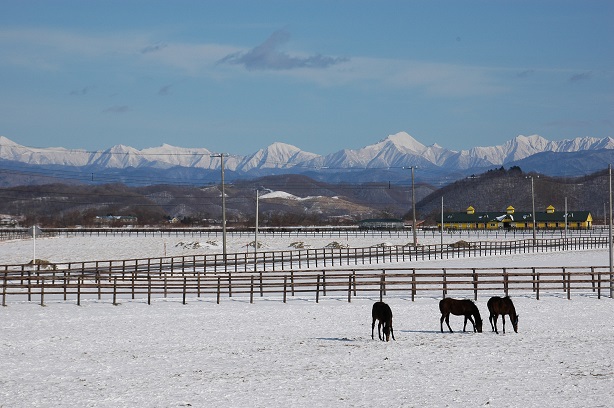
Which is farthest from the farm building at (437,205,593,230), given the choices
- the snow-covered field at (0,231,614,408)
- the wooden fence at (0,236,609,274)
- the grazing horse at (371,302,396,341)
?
the grazing horse at (371,302,396,341)

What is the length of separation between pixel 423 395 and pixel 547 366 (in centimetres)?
503

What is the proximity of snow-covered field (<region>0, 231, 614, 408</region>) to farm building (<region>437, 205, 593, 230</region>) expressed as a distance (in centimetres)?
12939

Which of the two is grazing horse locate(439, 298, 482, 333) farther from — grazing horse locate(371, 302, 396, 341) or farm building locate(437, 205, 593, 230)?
farm building locate(437, 205, 593, 230)

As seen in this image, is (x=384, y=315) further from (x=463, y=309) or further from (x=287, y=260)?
(x=287, y=260)

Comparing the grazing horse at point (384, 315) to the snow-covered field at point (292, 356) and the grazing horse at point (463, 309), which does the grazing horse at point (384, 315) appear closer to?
the snow-covered field at point (292, 356)

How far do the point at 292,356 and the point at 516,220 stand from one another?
157480mm

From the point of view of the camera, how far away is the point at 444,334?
Answer: 29.2 metres

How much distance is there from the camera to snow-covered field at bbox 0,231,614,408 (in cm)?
1928

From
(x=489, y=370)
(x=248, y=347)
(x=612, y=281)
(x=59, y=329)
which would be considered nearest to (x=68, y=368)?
(x=248, y=347)

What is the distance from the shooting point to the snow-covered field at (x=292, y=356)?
19.3 metres

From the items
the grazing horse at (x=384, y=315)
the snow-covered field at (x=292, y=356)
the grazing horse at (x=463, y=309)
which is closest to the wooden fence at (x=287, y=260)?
the snow-covered field at (x=292, y=356)

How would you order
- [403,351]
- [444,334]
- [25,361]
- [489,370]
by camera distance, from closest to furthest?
[489,370], [25,361], [403,351], [444,334]

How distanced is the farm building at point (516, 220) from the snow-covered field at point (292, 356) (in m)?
129

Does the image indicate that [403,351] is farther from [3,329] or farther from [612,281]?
[612,281]
